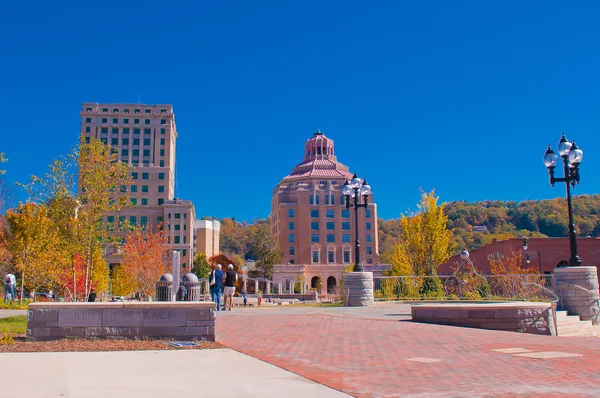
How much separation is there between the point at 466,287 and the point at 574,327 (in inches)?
297

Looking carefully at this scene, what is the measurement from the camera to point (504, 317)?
13.4 metres

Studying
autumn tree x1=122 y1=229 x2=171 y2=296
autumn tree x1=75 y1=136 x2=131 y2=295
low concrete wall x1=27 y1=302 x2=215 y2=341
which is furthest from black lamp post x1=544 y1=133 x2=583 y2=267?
autumn tree x1=122 y1=229 x2=171 y2=296

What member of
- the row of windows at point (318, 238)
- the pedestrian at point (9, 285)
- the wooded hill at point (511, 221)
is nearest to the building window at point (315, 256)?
the row of windows at point (318, 238)

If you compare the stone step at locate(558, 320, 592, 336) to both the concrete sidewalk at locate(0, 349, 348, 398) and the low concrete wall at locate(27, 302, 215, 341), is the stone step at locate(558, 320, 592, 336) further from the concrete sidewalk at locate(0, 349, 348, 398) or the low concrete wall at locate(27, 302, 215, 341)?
the concrete sidewalk at locate(0, 349, 348, 398)

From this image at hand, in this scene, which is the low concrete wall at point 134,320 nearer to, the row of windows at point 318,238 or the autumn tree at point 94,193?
the autumn tree at point 94,193

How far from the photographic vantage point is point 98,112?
A: 111562mm

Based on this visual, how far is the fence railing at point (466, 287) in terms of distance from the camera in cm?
2028

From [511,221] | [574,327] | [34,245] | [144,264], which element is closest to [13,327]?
[574,327]

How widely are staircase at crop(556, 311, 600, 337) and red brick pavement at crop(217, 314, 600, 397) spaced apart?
16.2ft

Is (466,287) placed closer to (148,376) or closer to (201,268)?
(148,376)

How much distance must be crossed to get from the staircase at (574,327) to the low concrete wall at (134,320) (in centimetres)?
1076

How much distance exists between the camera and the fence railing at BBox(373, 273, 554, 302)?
2028 cm

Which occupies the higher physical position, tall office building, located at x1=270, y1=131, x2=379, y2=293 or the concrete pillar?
tall office building, located at x1=270, y1=131, x2=379, y2=293

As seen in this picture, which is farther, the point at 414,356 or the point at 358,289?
the point at 358,289
